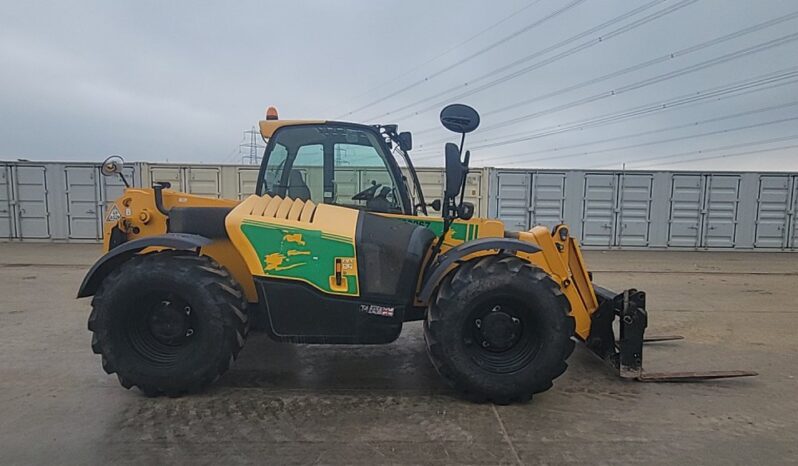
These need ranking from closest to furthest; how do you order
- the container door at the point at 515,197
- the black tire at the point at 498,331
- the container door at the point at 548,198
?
1. the black tire at the point at 498,331
2. the container door at the point at 548,198
3. the container door at the point at 515,197

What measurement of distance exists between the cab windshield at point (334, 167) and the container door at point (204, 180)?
1051 centimetres

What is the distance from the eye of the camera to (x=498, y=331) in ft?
10.8

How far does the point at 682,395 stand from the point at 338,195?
121 inches

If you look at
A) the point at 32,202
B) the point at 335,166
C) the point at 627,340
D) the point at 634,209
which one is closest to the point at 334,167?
the point at 335,166

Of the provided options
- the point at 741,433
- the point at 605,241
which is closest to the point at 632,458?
the point at 741,433

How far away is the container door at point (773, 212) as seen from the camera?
13219 mm

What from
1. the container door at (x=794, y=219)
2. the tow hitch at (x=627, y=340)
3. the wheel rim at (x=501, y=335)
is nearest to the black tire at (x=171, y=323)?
the wheel rim at (x=501, y=335)

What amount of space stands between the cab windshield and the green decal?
564 mm

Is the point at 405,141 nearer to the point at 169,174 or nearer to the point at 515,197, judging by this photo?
the point at 515,197

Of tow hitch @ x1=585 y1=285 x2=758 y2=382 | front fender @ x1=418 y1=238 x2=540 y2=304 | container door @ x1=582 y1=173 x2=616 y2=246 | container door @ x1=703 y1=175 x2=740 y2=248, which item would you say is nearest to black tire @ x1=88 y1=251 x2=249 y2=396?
front fender @ x1=418 y1=238 x2=540 y2=304

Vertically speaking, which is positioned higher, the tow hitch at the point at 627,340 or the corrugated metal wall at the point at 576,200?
the corrugated metal wall at the point at 576,200

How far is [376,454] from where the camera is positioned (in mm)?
2693

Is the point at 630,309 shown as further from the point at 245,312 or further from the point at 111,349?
the point at 111,349

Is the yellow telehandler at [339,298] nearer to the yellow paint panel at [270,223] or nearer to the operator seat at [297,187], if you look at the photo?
the yellow paint panel at [270,223]
